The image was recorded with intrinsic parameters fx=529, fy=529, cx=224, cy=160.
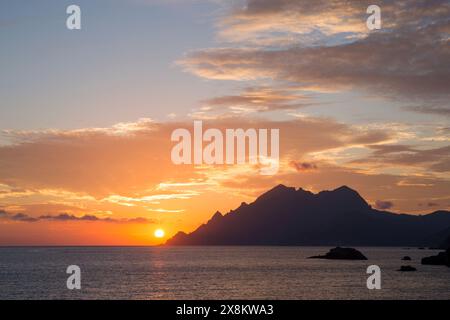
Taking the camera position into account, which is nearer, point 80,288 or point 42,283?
point 80,288

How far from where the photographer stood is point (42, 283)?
4518 inches
